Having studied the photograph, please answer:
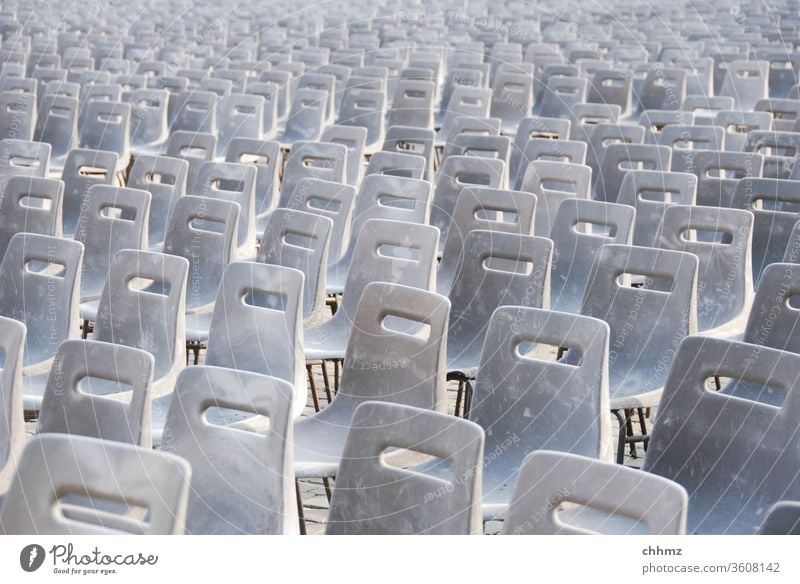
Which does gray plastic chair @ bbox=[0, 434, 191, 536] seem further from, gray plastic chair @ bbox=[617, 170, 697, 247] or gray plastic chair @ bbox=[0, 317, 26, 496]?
gray plastic chair @ bbox=[617, 170, 697, 247]

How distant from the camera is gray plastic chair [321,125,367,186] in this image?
7.60 metres

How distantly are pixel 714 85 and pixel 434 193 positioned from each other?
5.96 meters

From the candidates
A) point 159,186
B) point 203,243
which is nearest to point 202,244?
point 203,243

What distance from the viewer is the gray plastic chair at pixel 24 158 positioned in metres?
6.99

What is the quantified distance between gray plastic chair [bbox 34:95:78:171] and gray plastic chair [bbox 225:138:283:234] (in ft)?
7.02

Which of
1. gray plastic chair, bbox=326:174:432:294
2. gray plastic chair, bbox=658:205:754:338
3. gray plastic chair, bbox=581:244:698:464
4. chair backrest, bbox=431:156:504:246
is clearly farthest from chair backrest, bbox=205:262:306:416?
chair backrest, bbox=431:156:504:246

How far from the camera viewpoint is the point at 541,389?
154 inches

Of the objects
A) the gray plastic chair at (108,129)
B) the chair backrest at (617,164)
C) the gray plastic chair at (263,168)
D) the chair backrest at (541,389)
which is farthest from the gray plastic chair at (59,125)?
the chair backrest at (541,389)

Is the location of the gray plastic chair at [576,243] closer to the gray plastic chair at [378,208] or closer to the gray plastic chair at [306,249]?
the gray plastic chair at [378,208]

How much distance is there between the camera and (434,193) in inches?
267

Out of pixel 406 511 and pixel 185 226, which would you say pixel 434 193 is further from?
pixel 406 511

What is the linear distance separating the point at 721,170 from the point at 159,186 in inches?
127
